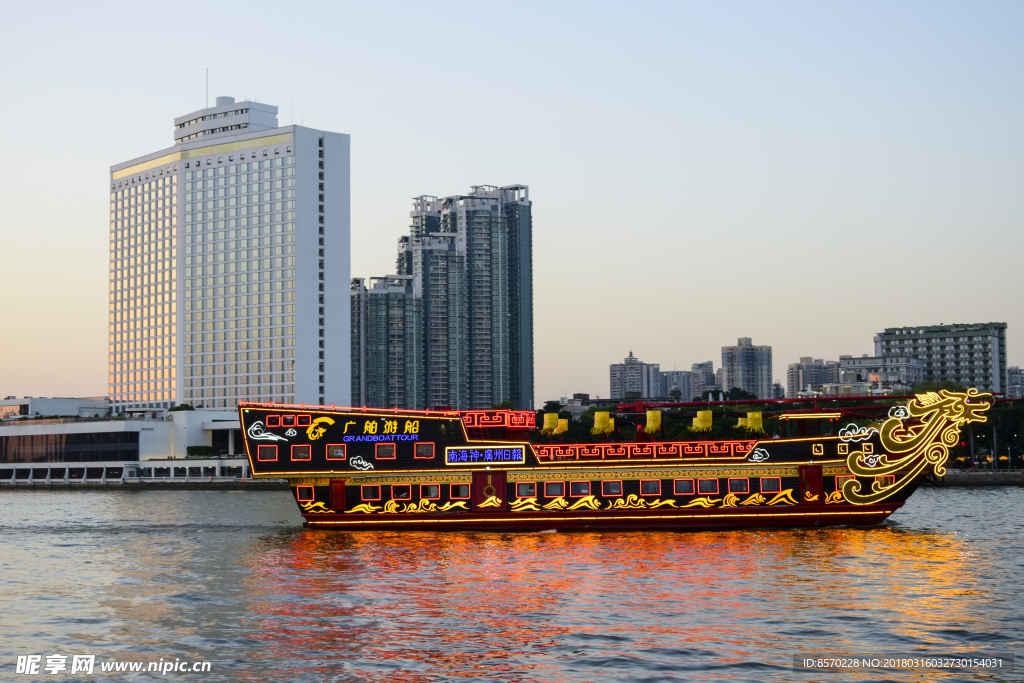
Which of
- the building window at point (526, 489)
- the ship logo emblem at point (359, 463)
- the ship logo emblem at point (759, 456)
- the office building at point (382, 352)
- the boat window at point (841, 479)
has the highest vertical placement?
the office building at point (382, 352)

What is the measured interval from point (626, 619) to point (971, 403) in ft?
97.5

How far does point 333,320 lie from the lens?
157 metres

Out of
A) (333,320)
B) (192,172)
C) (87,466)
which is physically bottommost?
(87,466)

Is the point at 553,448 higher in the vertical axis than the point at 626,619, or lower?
higher

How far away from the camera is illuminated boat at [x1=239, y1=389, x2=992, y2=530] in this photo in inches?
2088

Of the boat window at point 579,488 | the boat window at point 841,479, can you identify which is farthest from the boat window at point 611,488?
the boat window at point 841,479

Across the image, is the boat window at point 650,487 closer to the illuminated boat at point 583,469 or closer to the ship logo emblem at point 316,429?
the illuminated boat at point 583,469

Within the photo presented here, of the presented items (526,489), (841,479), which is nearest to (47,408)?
(526,489)

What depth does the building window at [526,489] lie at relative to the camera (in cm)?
5462

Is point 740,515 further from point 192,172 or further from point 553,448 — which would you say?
point 192,172

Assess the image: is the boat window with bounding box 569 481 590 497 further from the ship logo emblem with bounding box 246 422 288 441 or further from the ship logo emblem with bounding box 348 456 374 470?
the ship logo emblem with bounding box 246 422 288 441

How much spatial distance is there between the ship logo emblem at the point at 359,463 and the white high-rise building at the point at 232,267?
99933 millimetres

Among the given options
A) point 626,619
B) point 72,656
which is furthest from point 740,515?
point 72,656

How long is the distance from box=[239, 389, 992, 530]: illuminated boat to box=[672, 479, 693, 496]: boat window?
5cm
